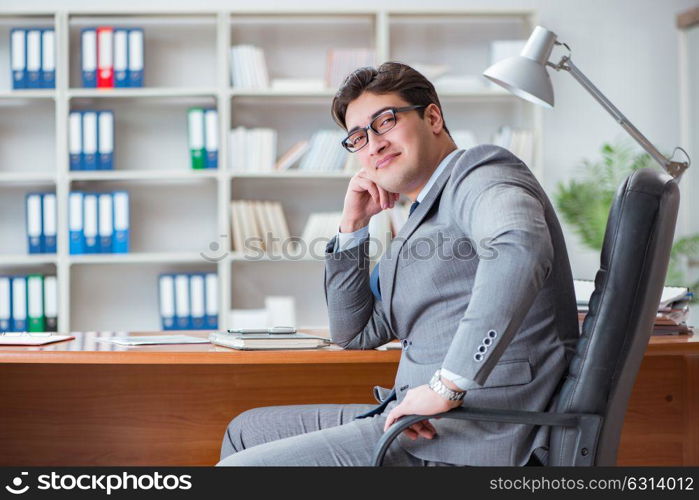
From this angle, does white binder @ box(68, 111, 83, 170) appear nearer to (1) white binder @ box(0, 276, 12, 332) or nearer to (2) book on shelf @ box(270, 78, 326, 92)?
(1) white binder @ box(0, 276, 12, 332)

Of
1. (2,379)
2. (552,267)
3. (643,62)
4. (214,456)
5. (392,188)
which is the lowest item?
(214,456)

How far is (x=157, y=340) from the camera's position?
6.54 ft

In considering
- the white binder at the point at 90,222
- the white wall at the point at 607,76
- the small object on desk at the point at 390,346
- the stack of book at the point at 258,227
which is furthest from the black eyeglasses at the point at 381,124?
the white wall at the point at 607,76

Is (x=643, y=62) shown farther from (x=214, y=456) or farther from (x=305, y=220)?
(x=214, y=456)

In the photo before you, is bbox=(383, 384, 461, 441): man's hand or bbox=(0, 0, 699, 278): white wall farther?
bbox=(0, 0, 699, 278): white wall

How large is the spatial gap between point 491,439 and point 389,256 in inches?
16.5

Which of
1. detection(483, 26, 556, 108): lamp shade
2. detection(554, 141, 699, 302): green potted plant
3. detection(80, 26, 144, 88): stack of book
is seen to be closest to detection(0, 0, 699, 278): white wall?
detection(554, 141, 699, 302): green potted plant

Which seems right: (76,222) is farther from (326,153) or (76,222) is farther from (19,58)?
(326,153)

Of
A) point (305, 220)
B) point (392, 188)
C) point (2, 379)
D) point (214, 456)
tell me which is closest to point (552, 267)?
point (392, 188)

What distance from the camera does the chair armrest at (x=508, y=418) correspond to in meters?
1.23

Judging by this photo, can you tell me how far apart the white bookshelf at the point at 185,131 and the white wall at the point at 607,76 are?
0.77ft

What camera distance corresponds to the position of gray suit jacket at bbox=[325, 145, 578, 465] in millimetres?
1241

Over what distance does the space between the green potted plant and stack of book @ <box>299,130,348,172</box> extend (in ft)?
3.88

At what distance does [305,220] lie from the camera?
14.2ft
